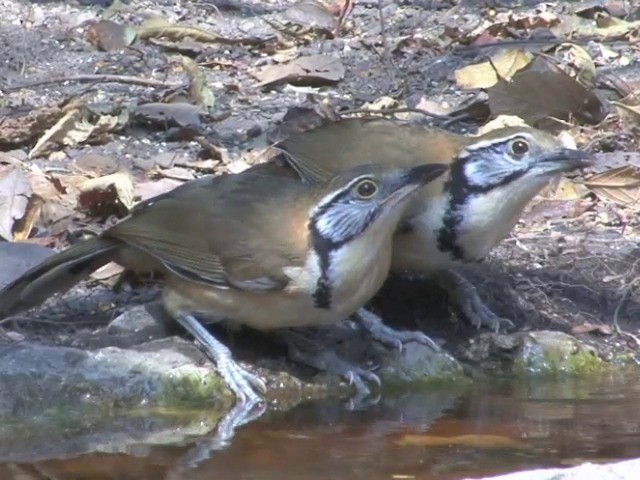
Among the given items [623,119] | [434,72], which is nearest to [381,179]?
[623,119]

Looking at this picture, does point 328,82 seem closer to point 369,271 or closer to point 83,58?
point 83,58

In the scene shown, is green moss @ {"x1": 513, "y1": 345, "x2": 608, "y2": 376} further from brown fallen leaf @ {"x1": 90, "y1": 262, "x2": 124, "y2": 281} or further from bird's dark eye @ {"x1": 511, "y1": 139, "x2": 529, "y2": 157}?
brown fallen leaf @ {"x1": 90, "y1": 262, "x2": 124, "y2": 281}

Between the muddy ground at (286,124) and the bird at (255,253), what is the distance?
250mm

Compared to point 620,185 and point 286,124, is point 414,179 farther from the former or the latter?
point 286,124

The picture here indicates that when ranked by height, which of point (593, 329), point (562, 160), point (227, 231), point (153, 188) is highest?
point (562, 160)

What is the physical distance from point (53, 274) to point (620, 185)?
2958 mm

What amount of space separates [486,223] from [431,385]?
66 centimetres

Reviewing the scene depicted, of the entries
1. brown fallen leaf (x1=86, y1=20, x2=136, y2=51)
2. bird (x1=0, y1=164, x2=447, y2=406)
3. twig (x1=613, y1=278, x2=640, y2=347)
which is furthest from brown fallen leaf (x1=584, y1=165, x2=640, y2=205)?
brown fallen leaf (x1=86, y1=20, x2=136, y2=51)

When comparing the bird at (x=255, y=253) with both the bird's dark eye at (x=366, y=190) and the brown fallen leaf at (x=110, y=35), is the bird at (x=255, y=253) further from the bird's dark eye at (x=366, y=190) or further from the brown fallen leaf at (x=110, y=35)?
the brown fallen leaf at (x=110, y=35)

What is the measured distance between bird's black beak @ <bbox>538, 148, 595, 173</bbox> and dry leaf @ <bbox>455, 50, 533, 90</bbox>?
2.58 m

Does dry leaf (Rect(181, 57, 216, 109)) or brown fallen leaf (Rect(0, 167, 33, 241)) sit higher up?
brown fallen leaf (Rect(0, 167, 33, 241))

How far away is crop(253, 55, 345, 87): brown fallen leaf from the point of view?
28.5ft

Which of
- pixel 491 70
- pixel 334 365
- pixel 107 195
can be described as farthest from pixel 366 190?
pixel 491 70

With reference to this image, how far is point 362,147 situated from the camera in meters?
6.17
